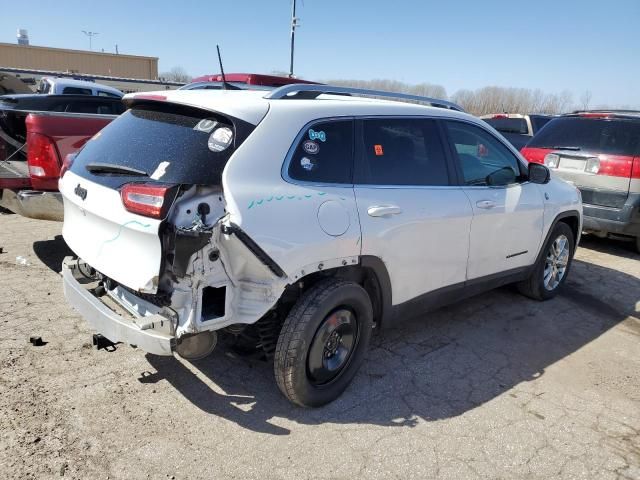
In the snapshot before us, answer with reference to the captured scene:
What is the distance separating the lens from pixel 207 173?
8.70 ft

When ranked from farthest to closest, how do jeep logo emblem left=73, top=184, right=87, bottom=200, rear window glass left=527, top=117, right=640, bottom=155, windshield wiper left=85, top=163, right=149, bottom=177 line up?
rear window glass left=527, top=117, right=640, bottom=155 → jeep logo emblem left=73, top=184, right=87, bottom=200 → windshield wiper left=85, top=163, right=149, bottom=177

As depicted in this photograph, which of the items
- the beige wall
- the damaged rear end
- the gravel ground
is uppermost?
the beige wall

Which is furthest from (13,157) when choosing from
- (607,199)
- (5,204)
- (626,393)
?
(607,199)

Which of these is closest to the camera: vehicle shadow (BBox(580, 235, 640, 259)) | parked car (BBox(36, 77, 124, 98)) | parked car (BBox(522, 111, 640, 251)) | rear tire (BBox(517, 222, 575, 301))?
rear tire (BBox(517, 222, 575, 301))

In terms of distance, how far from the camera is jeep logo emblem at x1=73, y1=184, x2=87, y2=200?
310 centimetres

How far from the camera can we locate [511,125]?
12930 millimetres

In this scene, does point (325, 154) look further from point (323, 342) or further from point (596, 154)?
point (596, 154)

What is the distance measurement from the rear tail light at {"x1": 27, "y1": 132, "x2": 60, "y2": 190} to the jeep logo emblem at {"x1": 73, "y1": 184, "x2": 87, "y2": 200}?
1.99 m

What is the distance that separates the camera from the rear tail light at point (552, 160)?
7186 mm

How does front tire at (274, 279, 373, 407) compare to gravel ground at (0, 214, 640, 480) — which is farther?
front tire at (274, 279, 373, 407)

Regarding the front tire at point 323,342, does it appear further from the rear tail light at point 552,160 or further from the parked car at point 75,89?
the parked car at point 75,89

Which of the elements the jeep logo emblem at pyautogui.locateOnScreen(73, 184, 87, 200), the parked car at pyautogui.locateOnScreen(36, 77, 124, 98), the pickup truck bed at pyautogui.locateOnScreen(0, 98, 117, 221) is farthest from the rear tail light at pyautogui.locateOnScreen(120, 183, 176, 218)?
the parked car at pyautogui.locateOnScreen(36, 77, 124, 98)

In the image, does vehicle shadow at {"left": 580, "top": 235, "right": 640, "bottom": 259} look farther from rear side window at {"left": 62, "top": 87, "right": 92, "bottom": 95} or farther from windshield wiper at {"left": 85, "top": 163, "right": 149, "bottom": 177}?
rear side window at {"left": 62, "top": 87, "right": 92, "bottom": 95}

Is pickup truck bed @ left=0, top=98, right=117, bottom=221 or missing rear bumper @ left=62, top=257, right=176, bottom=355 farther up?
pickup truck bed @ left=0, top=98, right=117, bottom=221
